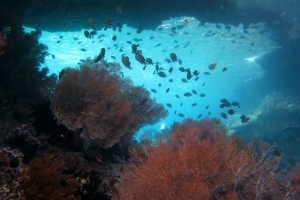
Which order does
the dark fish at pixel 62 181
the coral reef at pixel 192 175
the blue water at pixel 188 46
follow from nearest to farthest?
the dark fish at pixel 62 181, the coral reef at pixel 192 175, the blue water at pixel 188 46

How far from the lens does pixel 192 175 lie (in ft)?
12.6

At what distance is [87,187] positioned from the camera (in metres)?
3.75

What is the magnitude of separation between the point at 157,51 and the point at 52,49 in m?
18.3

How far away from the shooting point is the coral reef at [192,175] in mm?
3391

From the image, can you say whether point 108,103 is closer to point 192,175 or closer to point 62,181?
point 62,181

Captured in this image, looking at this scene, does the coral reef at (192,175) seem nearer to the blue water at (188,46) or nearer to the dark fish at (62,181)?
the dark fish at (62,181)

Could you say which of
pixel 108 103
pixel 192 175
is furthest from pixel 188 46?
pixel 192 175

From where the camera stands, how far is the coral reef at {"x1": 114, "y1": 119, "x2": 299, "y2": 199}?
11.1ft

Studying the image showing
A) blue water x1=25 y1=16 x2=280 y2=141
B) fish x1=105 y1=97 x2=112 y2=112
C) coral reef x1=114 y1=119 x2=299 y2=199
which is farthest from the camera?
blue water x1=25 y1=16 x2=280 y2=141

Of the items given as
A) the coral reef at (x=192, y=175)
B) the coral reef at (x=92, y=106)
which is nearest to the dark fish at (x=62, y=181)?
the coral reef at (x=192, y=175)

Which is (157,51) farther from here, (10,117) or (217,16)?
(10,117)

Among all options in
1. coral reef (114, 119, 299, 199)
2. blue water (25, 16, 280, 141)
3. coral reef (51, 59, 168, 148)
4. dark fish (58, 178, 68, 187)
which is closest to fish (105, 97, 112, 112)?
coral reef (51, 59, 168, 148)

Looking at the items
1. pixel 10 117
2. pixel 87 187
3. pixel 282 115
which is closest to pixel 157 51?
pixel 282 115

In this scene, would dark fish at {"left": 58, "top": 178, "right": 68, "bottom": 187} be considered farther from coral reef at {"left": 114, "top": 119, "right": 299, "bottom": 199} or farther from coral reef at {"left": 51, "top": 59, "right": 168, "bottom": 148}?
coral reef at {"left": 51, "top": 59, "right": 168, "bottom": 148}
